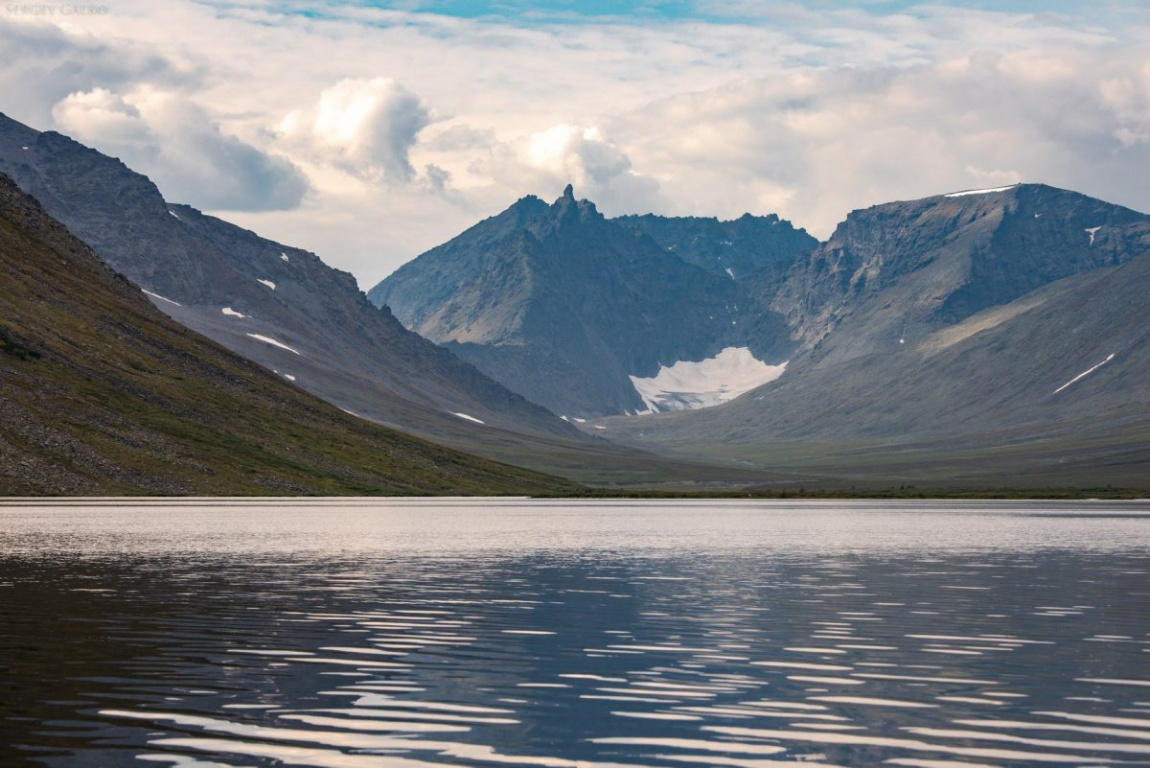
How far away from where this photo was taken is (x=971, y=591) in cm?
5978

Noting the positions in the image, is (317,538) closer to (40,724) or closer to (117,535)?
(117,535)

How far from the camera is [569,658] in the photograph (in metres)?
38.5

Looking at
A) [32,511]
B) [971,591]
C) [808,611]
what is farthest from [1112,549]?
[32,511]

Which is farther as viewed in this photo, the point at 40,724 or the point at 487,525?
the point at 487,525

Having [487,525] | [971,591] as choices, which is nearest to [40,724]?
[971,591]

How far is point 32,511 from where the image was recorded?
13638 cm

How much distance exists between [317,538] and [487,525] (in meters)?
31.0

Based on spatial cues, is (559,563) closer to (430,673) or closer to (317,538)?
(317,538)

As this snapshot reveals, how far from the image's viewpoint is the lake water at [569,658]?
26.2 meters

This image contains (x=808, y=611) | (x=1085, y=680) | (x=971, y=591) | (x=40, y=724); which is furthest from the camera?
(x=971, y=591)

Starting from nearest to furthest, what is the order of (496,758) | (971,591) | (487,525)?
1. (496,758)
2. (971,591)
3. (487,525)

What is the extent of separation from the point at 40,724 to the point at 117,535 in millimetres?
75401

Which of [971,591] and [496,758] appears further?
[971,591]

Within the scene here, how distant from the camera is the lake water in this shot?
26.2 meters
